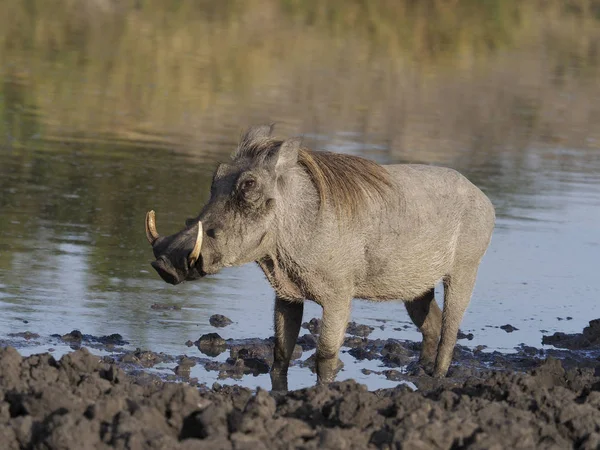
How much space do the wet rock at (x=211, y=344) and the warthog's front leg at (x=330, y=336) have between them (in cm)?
86

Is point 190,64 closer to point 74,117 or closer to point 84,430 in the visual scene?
point 74,117

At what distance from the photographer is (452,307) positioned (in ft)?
27.6

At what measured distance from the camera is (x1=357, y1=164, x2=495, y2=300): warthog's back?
7.89 meters

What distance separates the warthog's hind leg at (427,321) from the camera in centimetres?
856

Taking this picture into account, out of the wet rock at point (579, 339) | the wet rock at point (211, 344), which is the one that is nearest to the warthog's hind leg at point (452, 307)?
the wet rock at point (579, 339)

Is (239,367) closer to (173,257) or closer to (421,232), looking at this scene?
(173,257)

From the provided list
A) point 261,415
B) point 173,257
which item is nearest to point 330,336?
point 173,257

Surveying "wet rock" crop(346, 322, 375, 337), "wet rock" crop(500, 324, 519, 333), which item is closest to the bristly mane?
"wet rock" crop(346, 322, 375, 337)

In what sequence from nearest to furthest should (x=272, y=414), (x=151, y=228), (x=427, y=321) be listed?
(x=272, y=414) → (x=151, y=228) → (x=427, y=321)

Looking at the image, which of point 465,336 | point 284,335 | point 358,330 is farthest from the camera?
point 465,336

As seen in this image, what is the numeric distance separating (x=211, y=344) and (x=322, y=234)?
1.22 meters

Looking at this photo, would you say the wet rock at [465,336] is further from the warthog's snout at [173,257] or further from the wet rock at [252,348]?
the warthog's snout at [173,257]

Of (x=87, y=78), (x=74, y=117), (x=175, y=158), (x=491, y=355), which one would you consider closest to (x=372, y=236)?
(x=491, y=355)

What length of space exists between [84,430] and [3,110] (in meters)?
12.7
